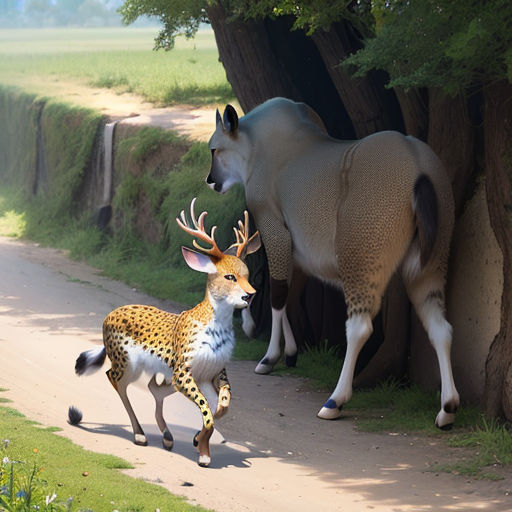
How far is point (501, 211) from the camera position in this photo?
8102mm

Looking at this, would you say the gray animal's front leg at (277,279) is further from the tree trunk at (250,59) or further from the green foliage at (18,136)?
the green foliage at (18,136)

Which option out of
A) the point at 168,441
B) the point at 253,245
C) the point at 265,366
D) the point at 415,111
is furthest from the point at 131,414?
the point at 415,111

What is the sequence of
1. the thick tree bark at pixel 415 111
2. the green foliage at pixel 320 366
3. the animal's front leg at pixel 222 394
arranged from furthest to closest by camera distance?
the green foliage at pixel 320 366 < the thick tree bark at pixel 415 111 < the animal's front leg at pixel 222 394

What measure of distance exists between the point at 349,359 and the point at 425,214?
1.24 metres

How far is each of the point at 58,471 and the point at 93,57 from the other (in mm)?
26908

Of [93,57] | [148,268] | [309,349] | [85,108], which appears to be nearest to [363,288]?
[309,349]

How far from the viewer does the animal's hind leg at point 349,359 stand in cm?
838

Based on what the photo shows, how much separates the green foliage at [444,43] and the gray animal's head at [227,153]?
176 centimetres

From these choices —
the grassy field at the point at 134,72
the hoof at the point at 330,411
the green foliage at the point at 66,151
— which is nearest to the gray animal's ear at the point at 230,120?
the hoof at the point at 330,411

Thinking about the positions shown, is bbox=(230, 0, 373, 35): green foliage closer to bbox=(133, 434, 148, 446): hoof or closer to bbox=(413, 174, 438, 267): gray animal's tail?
bbox=(413, 174, 438, 267): gray animal's tail

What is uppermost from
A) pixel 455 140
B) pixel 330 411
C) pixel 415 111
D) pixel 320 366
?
pixel 415 111

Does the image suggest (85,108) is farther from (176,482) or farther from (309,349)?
(176,482)

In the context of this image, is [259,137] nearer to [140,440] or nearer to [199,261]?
[199,261]

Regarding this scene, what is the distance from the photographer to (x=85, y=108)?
18438 millimetres
